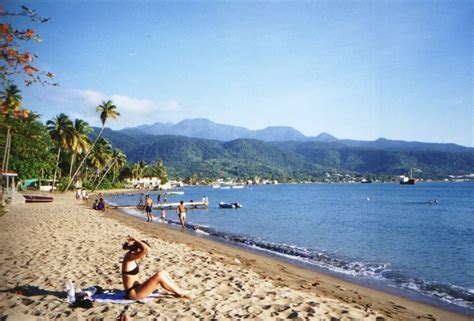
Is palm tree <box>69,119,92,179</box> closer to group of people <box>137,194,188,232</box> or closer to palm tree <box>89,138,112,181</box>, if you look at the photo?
palm tree <box>89,138,112,181</box>

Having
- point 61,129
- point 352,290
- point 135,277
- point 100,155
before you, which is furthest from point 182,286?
point 100,155

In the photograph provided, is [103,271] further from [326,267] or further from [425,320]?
[326,267]

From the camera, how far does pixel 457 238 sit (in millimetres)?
25000

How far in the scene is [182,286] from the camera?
8.01 meters

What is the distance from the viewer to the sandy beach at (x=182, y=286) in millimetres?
6152

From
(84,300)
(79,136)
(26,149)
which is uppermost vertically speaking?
(79,136)

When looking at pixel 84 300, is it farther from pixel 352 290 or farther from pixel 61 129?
pixel 61 129

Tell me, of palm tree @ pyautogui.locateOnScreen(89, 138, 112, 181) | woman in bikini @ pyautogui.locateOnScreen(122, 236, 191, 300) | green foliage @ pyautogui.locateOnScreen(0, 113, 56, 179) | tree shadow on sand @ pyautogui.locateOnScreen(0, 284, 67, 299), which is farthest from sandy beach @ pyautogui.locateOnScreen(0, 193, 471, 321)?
palm tree @ pyautogui.locateOnScreen(89, 138, 112, 181)

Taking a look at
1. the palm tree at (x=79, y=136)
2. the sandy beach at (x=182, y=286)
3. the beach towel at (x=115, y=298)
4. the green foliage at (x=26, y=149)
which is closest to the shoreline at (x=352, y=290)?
the sandy beach at (x=182, y=286)

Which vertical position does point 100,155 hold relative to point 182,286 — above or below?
above

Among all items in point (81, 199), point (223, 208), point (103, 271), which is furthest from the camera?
point (223, 208)

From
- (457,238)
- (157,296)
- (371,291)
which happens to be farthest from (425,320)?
(457,238)

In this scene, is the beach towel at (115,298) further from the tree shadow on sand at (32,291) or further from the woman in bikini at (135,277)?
the tree shadow on sand at (32,291)

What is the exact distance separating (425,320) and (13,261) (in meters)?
11.0
